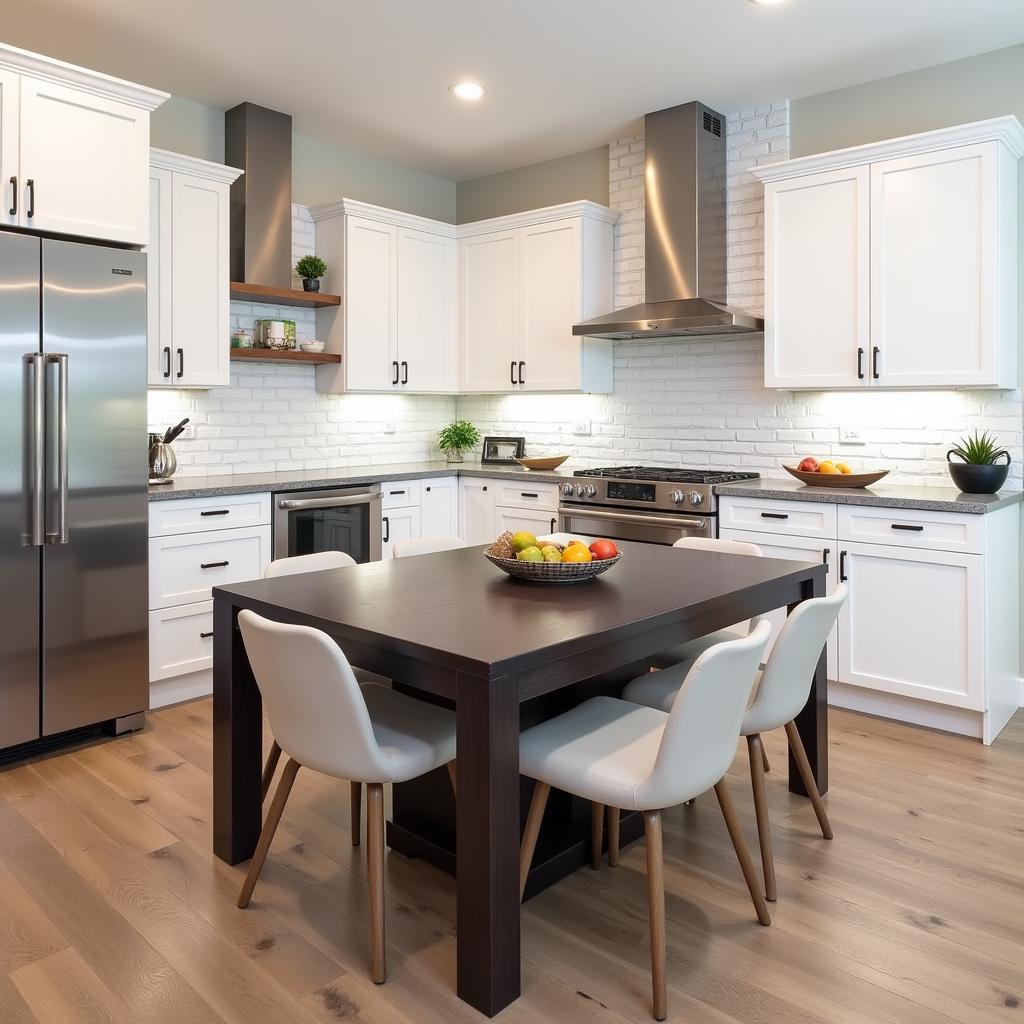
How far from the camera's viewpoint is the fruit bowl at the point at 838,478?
394 cm

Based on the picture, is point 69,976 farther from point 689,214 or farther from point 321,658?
point 689,214

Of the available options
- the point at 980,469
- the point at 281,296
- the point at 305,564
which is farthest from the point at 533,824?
the point at 281,296

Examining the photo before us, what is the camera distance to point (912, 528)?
142 inches

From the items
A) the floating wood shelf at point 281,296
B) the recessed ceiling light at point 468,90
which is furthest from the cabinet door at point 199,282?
the recessed ceiling light at point 468,90

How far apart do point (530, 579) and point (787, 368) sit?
2314mm

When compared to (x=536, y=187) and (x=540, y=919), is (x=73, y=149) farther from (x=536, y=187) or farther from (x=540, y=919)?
(x=540, y=919)

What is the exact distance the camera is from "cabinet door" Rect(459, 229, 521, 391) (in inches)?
212

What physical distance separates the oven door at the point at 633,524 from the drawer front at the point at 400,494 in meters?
0.88

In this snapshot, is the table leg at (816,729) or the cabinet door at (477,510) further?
the cabinet door at (477,510)

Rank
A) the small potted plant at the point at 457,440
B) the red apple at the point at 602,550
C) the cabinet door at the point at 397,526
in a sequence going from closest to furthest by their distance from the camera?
the red apple at the point at 602,550
the cabinet door at the point at 397,526
the small potted plant at the point at 457,440

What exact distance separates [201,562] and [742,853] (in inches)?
107

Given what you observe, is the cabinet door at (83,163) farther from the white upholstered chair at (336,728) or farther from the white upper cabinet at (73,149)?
the white upholstered chair at (336,728)

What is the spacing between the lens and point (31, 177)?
3238 mm

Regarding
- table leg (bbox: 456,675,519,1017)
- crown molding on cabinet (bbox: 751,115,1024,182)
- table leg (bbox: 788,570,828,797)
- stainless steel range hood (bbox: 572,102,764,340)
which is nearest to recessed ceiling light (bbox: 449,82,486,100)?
stainless steel range hood (bbox: 572,102,764,340)
